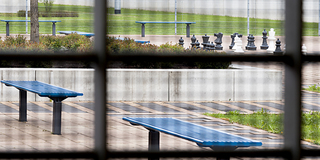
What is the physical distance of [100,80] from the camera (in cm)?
157

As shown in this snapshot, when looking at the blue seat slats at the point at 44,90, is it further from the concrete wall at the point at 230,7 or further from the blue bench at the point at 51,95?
the concrete wall at the point at 230,7

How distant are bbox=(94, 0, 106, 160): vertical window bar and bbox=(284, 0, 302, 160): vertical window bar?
0.59 m

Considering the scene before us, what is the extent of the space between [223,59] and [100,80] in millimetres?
399

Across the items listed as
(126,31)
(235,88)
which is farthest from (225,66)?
(126,31)

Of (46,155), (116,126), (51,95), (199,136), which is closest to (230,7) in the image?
(46,155)

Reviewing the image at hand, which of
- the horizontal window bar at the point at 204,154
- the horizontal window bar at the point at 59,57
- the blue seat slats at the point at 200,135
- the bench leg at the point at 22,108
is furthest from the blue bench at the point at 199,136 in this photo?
the bench leg at the point at 22,108

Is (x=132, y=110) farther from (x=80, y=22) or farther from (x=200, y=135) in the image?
(x=80, y=22)

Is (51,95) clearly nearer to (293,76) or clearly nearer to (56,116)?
(56,116)

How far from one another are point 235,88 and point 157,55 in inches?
287

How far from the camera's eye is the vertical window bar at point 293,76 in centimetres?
167

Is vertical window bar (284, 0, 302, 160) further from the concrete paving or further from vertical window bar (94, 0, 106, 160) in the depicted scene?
the concrete paving

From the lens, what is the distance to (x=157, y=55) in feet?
5.31

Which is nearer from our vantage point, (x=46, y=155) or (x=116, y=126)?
(x=46, y=155)

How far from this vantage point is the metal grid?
1567 mm
